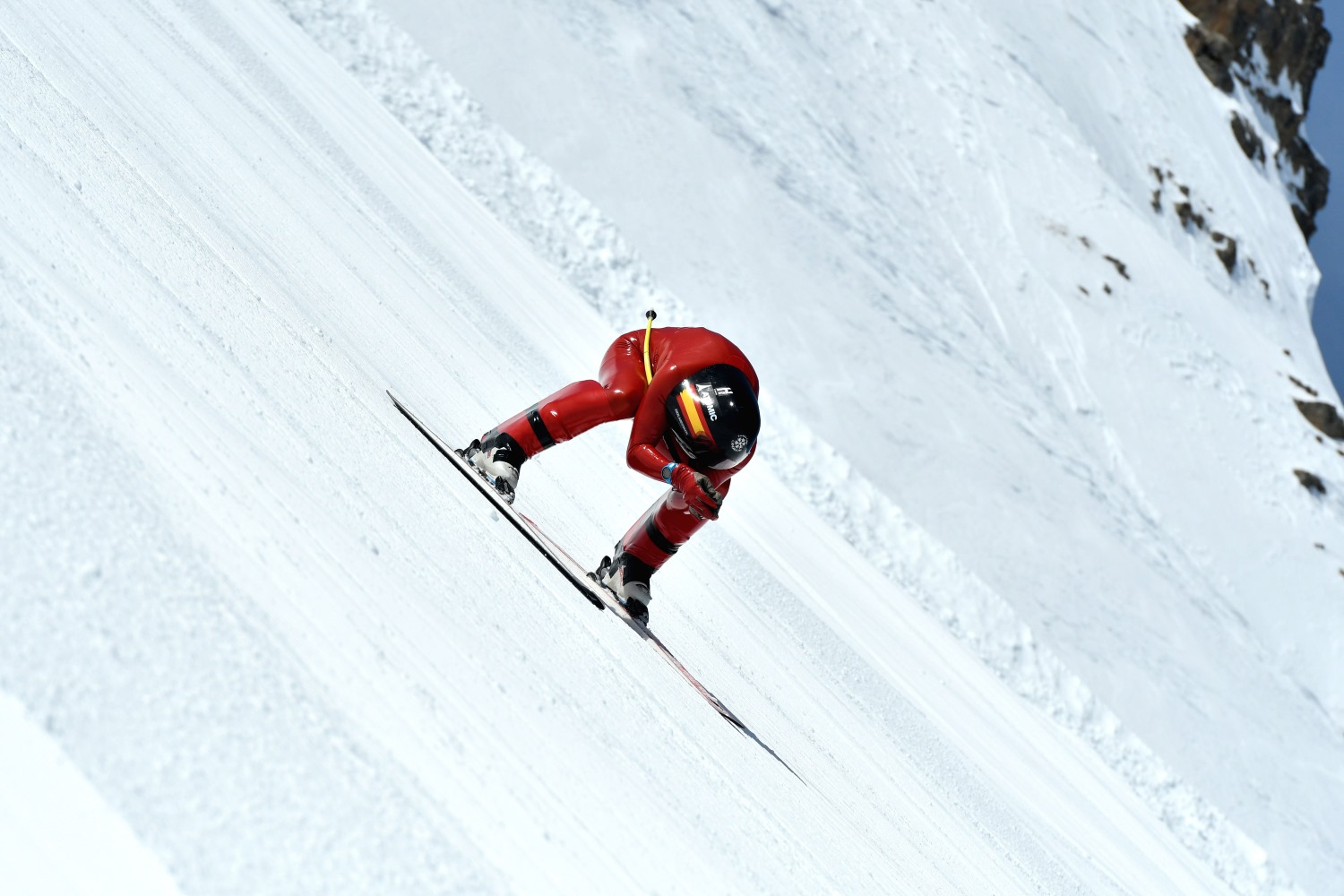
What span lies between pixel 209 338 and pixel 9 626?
7.27 feet

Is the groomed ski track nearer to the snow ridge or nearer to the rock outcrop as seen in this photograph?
the snow ridge

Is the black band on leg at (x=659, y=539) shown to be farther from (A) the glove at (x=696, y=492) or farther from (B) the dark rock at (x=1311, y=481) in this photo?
(B) the dark rock at (x=1311, y=481)

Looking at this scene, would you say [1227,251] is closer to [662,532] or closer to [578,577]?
[662,532]

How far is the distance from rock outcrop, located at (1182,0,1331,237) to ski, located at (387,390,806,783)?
48583 millimetres

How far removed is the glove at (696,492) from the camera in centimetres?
476

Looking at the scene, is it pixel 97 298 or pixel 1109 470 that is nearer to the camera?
pixel 97 298

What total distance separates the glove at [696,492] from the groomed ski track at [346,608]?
2.17 ft

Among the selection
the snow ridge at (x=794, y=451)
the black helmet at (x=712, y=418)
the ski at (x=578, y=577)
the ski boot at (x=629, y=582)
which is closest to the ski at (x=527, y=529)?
the ski at (x=578, y=577)

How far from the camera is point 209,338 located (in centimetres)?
403

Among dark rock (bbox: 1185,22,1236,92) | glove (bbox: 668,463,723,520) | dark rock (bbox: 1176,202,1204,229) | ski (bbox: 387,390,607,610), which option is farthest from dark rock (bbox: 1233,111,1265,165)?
ski (bbox: 387,390,607,610)

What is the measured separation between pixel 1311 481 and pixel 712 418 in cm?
2395

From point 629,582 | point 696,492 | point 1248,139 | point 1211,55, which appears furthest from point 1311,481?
point 1211,55

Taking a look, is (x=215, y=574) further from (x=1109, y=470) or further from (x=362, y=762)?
(x=1109, y=470)

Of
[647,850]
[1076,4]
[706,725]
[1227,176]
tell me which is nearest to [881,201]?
[706,725]
